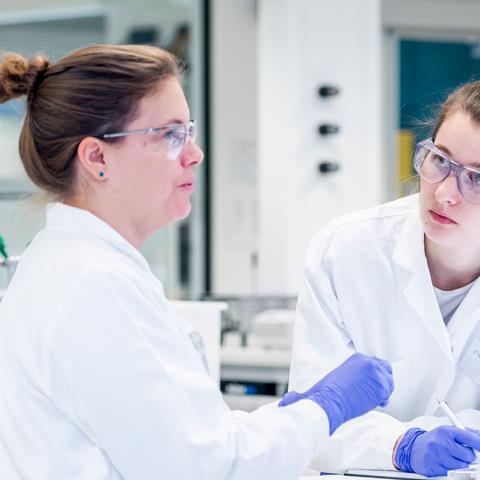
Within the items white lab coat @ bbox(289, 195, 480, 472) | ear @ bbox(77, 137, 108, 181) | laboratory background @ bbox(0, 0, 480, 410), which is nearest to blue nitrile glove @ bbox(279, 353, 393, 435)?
white lab coat @ bbox(289, 195, 480, 472)

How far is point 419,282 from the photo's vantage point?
1641mm

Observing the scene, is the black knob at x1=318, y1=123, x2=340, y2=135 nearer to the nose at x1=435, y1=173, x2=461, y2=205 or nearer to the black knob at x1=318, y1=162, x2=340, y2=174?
the black knob at x1=318, y1=162, x2=340, y2=174

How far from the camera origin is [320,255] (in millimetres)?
1658

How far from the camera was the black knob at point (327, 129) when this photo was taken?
397 centimetres

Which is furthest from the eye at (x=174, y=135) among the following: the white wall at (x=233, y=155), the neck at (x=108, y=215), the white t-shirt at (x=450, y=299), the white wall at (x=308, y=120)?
the white wall at (x=233, y=155)

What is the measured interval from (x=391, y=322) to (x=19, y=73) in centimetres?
86

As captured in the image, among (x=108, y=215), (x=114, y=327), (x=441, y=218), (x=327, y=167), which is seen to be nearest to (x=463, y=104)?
(x=441, y=218)

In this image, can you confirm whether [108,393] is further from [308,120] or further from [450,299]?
[308,120]

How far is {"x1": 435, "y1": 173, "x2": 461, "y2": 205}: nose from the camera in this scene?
1.48m

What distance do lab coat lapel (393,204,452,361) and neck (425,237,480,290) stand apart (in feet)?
0.11

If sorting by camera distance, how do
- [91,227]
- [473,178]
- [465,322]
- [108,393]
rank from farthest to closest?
1. [465,322]
2. [473,178]
3. [91,227]
4. [108,393]

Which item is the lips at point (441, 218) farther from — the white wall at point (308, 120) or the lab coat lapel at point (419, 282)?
the white wall at point (308, 120)

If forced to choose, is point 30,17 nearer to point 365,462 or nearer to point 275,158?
point 275,158

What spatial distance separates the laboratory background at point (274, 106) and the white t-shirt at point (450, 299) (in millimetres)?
1244
